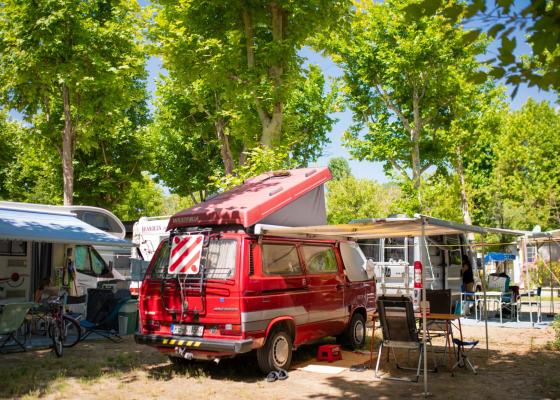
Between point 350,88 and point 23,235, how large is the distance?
56.2 feet

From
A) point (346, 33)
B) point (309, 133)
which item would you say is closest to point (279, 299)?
point (346, 33)

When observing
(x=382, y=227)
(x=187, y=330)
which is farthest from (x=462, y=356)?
(x=187, y=330)

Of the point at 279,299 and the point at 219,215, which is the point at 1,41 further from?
the point at 279,299

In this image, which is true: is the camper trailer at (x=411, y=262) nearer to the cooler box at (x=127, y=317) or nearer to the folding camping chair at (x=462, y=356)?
the folding camping chair at (x=462, y=356)

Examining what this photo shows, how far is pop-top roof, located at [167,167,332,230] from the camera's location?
8.34m

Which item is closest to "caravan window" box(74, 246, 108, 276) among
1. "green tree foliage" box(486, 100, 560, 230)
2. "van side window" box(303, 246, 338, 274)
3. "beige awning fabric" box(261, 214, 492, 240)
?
"van side window" box(303, 246, 338, 274)

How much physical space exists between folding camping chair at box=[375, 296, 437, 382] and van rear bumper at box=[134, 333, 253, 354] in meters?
2.15

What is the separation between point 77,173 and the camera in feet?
87.9

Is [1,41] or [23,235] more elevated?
[1,41]

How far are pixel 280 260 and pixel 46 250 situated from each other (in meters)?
9.98

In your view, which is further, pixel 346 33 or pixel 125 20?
pixel 125 20

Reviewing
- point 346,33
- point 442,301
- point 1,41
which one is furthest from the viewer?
point 1,41

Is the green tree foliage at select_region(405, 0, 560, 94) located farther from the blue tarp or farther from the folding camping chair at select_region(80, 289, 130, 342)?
the blue tarp

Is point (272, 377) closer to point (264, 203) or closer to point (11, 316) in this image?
point (264, 203)
